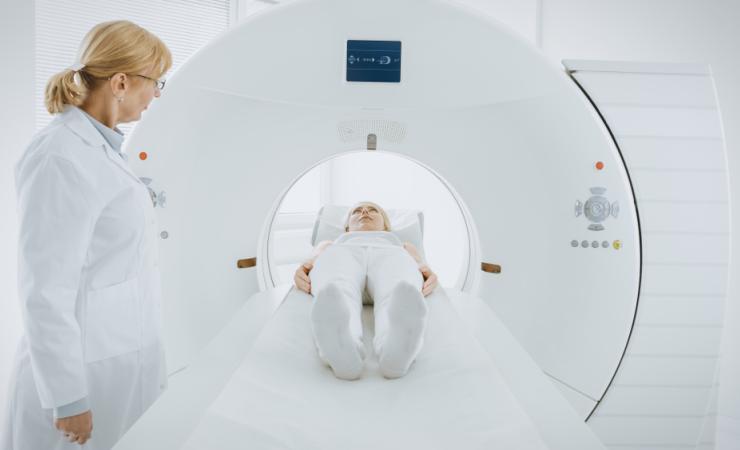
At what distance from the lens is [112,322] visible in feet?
3.38

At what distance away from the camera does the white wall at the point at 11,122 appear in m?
1.77

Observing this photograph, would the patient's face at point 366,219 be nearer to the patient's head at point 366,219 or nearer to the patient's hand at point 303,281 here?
the patient's head at point 366,219

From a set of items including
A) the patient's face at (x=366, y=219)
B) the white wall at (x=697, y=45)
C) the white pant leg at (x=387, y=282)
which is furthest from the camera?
the patient's face at (x=366, y=219)

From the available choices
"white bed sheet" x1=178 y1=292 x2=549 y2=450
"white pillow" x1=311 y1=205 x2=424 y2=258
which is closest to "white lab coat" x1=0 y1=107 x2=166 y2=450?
"white bed sheet" x1=178 y1=292 x2=549 y2=450

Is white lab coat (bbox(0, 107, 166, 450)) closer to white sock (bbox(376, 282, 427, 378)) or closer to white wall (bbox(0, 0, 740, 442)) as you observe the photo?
white sock (bbox(376, 282, 427, 378))

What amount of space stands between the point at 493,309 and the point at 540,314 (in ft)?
0.51

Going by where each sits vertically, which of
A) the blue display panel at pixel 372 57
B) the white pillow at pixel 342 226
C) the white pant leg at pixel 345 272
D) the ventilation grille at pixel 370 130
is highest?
the blue display panel at pixel 372 57

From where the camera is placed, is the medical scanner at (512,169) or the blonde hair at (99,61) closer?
the blonde hair at (99,61)

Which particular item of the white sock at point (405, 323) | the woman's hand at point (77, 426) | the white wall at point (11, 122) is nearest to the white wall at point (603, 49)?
the white wall at point (11, 122)

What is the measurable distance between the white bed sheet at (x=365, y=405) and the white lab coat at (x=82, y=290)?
0.87 feet

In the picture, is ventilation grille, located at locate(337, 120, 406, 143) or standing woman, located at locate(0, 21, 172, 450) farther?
ventilation grille, located at locate(337, 120, 406, 143)

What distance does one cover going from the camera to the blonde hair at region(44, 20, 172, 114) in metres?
0.99

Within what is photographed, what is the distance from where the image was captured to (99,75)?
1017mm

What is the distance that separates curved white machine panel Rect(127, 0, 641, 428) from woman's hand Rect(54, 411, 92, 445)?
2.12ft
